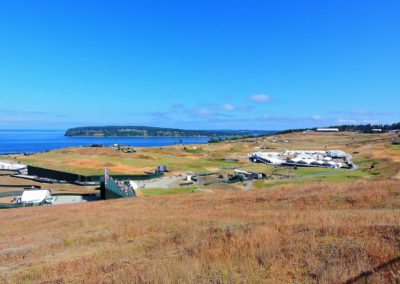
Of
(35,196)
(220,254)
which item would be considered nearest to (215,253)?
(220,254)

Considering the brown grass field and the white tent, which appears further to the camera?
the white tent

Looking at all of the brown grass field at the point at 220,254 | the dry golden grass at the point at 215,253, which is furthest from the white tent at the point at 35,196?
the dry golden grass at the point at 215,253

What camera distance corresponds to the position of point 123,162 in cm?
9419

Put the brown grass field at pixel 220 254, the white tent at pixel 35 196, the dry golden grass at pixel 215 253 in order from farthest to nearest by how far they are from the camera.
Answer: the white tent at pixel 35 196 → the dry golden grass at pixel 215 253 → the brown grass field at pixel 220 254

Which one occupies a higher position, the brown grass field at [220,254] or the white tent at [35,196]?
the brown grass field at [220,254]

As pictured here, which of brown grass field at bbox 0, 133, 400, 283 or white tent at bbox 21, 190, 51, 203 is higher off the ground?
brown grass field at bbox 0, 133, 400, 283

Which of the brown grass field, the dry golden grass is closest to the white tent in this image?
the brown grass field

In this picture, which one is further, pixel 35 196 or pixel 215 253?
pixel 35 196

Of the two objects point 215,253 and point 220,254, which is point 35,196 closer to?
point 215,253

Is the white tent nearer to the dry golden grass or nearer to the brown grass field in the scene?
the brown grass field

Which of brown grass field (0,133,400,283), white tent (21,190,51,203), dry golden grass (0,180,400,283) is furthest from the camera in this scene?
white tent (21,190,51,203)

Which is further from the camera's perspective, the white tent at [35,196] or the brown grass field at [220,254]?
the white tent at [35,196]

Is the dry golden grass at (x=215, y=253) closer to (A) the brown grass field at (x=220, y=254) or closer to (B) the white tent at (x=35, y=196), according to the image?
(A) the brown grass field at (x=220, y=254)

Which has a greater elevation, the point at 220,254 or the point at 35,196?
the point at 220,254
